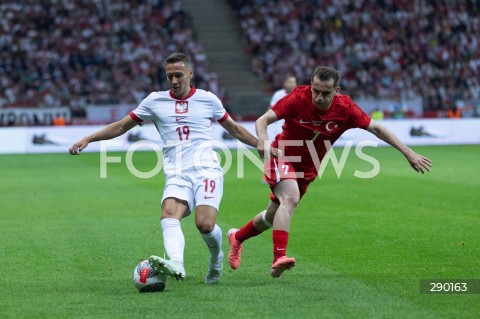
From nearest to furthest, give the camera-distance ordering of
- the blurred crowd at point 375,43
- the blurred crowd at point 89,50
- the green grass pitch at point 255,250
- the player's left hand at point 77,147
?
the green grass pitch at point 255,250, the player's left hand at point 77,147, the blurred crowd at point 89,50, the blurred crowd at point 375,43

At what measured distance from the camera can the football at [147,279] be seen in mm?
7980

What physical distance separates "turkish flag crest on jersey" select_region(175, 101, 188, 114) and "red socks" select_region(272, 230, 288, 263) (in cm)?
141

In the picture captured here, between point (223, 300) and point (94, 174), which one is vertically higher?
point (223, 300)

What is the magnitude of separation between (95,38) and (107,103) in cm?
492

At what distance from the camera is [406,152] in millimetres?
8758

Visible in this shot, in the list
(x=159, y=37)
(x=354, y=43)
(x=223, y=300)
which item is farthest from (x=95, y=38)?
(x=223, y=300)

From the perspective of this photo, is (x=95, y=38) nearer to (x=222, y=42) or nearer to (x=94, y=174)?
(x=222, y=42)

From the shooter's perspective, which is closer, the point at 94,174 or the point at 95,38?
the point at 94,174

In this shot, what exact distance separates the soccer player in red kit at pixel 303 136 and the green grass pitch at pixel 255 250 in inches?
30.6

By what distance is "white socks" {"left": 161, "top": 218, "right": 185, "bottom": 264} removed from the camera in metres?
7.96

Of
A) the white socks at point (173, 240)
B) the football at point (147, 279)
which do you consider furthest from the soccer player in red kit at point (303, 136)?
the football at point (147, 279)

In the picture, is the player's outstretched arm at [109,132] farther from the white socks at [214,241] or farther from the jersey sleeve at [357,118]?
the jersey sleeve at [357,118]

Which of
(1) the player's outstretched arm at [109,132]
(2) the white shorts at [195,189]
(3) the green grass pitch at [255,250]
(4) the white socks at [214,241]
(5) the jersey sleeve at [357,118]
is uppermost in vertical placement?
(5) the jersey sleeve at [357,118]

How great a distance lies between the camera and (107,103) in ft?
116
